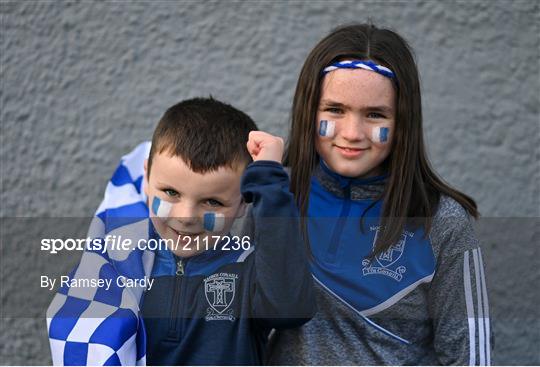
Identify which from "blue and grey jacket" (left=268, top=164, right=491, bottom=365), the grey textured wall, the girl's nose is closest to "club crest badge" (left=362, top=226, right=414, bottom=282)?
"blue and grey jacket" (left=268, top=164, right=491, bottom=365)

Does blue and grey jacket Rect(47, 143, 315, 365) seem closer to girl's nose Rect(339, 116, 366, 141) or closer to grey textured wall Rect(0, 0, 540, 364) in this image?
girl's nose Rect(339, 116, 366, 141)

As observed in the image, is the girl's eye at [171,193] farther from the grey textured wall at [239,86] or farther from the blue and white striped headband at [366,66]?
the grey textured wall at [239,86]

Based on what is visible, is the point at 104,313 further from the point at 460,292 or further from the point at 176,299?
the point at 460,292

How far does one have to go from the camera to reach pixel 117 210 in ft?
6.26

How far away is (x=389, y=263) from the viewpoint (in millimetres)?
1683

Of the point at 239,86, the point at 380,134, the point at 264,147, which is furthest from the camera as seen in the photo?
the point at 239,86

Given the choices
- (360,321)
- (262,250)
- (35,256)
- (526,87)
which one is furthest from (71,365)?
(526,87)

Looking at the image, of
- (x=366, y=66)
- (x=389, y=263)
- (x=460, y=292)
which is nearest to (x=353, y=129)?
(x=366, y=66)

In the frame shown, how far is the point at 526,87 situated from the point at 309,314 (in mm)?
1185

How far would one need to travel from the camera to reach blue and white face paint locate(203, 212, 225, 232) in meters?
1.63

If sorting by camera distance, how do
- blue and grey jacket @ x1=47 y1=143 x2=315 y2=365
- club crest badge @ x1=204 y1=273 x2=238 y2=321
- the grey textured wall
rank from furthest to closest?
1. the grey textured wall
2. club crest badge @ x1=204 y1=273 x2=238 y2=321
3. blue and grey jacket @ x1=47 y1=143 x2=315 y2=365

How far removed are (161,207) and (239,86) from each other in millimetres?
870

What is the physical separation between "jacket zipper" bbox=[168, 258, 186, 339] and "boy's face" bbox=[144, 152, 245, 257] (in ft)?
0.09

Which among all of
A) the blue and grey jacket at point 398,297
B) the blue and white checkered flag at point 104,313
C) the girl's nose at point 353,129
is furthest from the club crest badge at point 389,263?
the blue and white checkered flag at point 104,313
